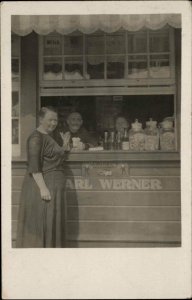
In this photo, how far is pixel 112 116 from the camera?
3.71 m

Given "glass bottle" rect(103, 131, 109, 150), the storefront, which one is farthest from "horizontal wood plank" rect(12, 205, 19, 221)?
"glass bottle" rect(103, 131, 109, 150)

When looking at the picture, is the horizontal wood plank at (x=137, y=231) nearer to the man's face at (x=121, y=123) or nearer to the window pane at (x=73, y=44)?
the man's face at (x=121, y=123)

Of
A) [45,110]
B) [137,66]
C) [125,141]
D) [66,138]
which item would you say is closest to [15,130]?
[45,110]

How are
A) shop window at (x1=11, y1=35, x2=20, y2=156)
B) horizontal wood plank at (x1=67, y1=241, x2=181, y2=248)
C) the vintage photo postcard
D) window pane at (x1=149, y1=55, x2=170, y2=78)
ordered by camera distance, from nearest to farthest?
1. the vintage photo postcard
2. horizontal wood plank at (x1=67, y1=241, x2=181, y2=248)
3. window pane at (x1=149, y1=55, x2=170, y2=78)
4. shop window at (x1=11, y1=35, x2=20, y2=156)

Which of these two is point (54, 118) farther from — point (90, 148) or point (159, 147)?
point (159, 147)

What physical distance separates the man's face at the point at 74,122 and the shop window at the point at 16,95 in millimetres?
435

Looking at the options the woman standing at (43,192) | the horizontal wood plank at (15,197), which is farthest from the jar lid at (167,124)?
the horizontal wood plank at (15,197)

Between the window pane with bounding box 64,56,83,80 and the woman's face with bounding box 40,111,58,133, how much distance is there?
0.35 m

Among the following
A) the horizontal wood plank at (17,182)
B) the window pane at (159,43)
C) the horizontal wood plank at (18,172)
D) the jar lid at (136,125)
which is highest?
the window pane at (159,43)

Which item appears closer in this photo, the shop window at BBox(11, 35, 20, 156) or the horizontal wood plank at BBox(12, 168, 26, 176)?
the horizontal wood plank at BBox(12, 168, 26, 176)

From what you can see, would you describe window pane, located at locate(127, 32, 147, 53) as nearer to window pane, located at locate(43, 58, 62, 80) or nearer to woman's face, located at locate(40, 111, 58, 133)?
window pane, located at locate(43, 58, 62, 80)

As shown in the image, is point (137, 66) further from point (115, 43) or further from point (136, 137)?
point (136, 137)

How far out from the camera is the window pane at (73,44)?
3.63m

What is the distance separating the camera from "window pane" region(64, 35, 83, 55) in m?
3.63
